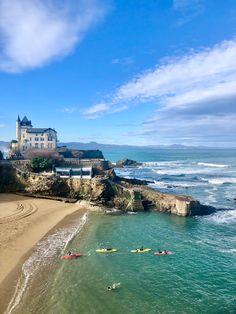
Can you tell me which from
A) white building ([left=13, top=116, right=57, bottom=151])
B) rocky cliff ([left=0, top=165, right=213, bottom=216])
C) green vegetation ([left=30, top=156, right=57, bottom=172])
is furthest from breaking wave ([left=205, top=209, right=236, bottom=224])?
white building ([left=13, top=116, right=57, bottom=151])

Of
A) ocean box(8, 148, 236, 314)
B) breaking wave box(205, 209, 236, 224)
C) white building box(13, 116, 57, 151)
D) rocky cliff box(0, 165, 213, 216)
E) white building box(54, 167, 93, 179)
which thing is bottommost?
ocean box(8, 148, 236, 314)

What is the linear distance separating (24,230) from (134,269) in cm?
1423

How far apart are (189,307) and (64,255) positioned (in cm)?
1249

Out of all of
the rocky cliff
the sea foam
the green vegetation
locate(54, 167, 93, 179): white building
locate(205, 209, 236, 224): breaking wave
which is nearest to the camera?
the sea foam

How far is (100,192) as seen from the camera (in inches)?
1922

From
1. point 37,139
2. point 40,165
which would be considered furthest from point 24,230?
point 37,139

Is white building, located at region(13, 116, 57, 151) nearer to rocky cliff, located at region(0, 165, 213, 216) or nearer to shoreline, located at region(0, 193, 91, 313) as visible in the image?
rocky cliff, located at region(0, 165, 213, 216)

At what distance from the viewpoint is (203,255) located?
30031mm

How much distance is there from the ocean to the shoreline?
68 centimetres

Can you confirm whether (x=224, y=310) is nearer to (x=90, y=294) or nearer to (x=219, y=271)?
(x=219, y=271)

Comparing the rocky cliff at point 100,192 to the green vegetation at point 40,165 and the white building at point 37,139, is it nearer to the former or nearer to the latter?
the green vegetation at point 40,165

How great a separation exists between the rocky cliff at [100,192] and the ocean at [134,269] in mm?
Result: 3660

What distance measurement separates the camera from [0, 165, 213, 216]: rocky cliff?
45.3 m

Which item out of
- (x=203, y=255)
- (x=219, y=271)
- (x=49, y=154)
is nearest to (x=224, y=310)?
(x=219, y=271)
